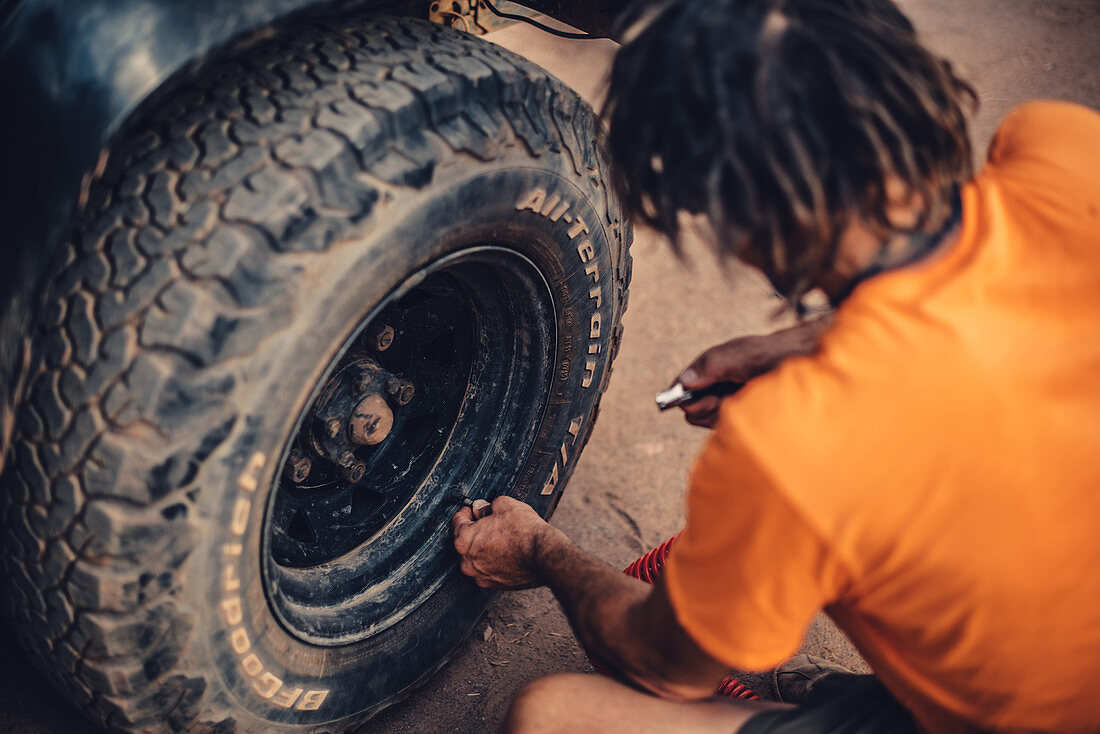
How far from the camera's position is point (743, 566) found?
3.31ft

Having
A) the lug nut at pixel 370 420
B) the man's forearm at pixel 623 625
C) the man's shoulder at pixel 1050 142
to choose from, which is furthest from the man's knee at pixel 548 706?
the man's shoulder at pixel 1050 142

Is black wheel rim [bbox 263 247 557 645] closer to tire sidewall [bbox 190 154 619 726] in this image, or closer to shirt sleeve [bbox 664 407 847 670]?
tire sidewall [bbox 190 154 619 726]

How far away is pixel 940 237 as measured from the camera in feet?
3.47

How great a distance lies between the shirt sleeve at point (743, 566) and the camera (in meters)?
0.96

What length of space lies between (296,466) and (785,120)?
3.50ft

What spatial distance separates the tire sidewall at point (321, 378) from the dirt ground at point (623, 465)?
16cm

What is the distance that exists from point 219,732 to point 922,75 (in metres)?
1.45

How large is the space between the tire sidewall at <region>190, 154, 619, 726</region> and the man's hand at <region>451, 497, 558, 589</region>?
2.6 inches

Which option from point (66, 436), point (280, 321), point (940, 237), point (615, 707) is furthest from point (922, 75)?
point (66, 436)

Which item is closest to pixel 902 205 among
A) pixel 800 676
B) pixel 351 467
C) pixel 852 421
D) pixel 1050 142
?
pixel 852 421

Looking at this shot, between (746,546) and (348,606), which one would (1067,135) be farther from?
(348,606)

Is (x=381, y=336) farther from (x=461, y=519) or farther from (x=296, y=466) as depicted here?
(x=461, y=519)

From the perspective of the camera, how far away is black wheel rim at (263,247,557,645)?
154 centimetres

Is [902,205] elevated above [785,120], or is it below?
below
